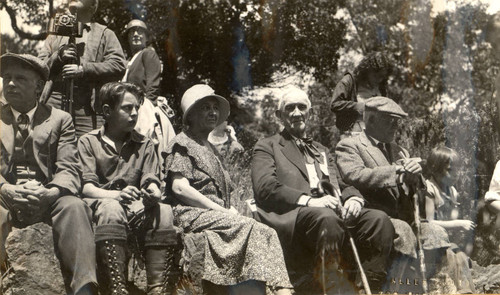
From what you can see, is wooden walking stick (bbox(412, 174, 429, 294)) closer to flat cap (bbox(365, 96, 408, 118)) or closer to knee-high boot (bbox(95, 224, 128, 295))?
flat cap (bbox(365, 96, 408, 118))

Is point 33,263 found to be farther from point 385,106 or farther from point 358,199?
point 385,106

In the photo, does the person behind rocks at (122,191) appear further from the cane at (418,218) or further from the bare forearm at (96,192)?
the cane at (418,218)

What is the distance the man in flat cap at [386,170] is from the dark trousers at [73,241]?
2385mm

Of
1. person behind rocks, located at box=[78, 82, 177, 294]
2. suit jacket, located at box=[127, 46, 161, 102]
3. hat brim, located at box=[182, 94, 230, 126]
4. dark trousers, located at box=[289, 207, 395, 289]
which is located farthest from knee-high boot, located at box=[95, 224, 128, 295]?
suit jacket, located at box=[127, 46, 161, 102]

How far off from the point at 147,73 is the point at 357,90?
78.5 inches

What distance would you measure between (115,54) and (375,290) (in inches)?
122

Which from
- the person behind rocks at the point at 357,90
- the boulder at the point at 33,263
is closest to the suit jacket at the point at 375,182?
the person behind rocks at the point at 357,90

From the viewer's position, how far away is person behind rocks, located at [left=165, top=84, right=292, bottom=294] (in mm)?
7254

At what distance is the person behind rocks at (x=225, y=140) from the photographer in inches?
333

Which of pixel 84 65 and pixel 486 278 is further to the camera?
pixel 486 278

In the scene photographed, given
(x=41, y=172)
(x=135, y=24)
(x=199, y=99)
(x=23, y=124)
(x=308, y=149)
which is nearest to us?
(x=41, y=172)

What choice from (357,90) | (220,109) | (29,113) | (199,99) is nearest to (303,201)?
(220,109)

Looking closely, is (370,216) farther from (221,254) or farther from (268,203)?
(221,254)

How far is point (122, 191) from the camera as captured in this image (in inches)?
286
